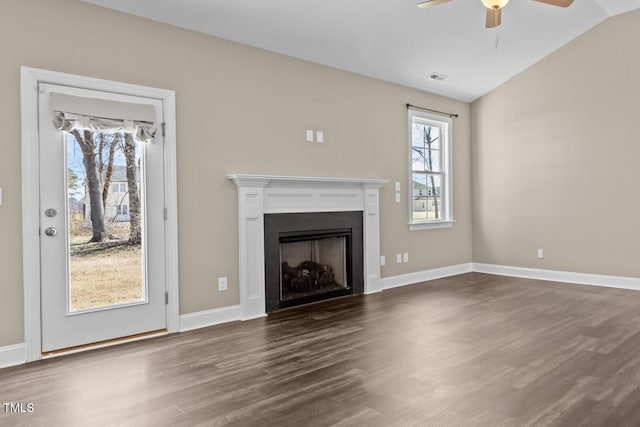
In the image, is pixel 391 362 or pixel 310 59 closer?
pixel 391 362

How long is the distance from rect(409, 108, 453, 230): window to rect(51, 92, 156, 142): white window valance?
3.55 metres

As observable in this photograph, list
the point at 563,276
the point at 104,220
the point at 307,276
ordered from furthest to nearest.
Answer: the point at 563,276
the point at 307,276
the point at 104,220

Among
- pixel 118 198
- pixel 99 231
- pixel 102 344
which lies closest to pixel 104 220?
pixel 99 231

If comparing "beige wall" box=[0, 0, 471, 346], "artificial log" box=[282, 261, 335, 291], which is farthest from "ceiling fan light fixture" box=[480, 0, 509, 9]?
"artificial log" box=[282, 261, 335, 291]

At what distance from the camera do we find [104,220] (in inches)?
134

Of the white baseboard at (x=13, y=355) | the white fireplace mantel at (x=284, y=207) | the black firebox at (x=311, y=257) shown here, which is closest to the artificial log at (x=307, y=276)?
the black firebox at (x=311, y=257)

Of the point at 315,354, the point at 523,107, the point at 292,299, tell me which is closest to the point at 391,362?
the point at 315,354

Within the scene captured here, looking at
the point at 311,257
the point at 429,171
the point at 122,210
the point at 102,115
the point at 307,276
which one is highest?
the point at 102,115

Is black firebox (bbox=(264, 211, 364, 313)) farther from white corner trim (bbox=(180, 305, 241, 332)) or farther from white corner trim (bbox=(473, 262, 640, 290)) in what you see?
white corner trim (bbox=(473, 262, 640, 290))

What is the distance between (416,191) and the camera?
6004 millimetres

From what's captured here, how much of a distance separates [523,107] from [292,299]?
4.30 meters

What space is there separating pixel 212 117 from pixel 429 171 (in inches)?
136

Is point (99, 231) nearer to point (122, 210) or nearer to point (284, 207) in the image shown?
point (122, 210)

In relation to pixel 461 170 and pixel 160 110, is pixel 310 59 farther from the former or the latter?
pixel 461 170
